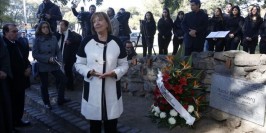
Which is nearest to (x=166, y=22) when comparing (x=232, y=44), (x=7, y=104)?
(x=232, y=44)

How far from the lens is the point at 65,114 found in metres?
5.47

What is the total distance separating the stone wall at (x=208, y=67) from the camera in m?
4.11

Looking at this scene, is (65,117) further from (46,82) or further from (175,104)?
(175,104)

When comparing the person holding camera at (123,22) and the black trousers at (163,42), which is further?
the person holding camera at (123,22)

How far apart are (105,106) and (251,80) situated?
2200 millimetres

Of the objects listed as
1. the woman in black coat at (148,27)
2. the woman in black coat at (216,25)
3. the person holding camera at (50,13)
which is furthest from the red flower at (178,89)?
the person holding camera at (50,13)

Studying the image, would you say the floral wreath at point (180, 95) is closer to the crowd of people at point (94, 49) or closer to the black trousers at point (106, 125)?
the crowd of people at point (94, 49)

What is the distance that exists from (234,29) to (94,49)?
16.6ft

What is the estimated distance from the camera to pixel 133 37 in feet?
79.9

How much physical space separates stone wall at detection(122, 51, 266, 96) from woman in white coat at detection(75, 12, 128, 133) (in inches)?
77.8

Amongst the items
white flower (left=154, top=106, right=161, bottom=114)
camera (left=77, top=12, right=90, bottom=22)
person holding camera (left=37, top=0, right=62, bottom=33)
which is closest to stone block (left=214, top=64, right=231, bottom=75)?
white flower (left=154, top=106, right=161, bottom=114)

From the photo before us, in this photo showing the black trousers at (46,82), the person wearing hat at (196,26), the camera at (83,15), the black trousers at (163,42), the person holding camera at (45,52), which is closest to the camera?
the person holding camera at (45,52)

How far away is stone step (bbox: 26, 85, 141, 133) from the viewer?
15.7ft

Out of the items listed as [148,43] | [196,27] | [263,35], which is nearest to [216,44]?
[263,35]
